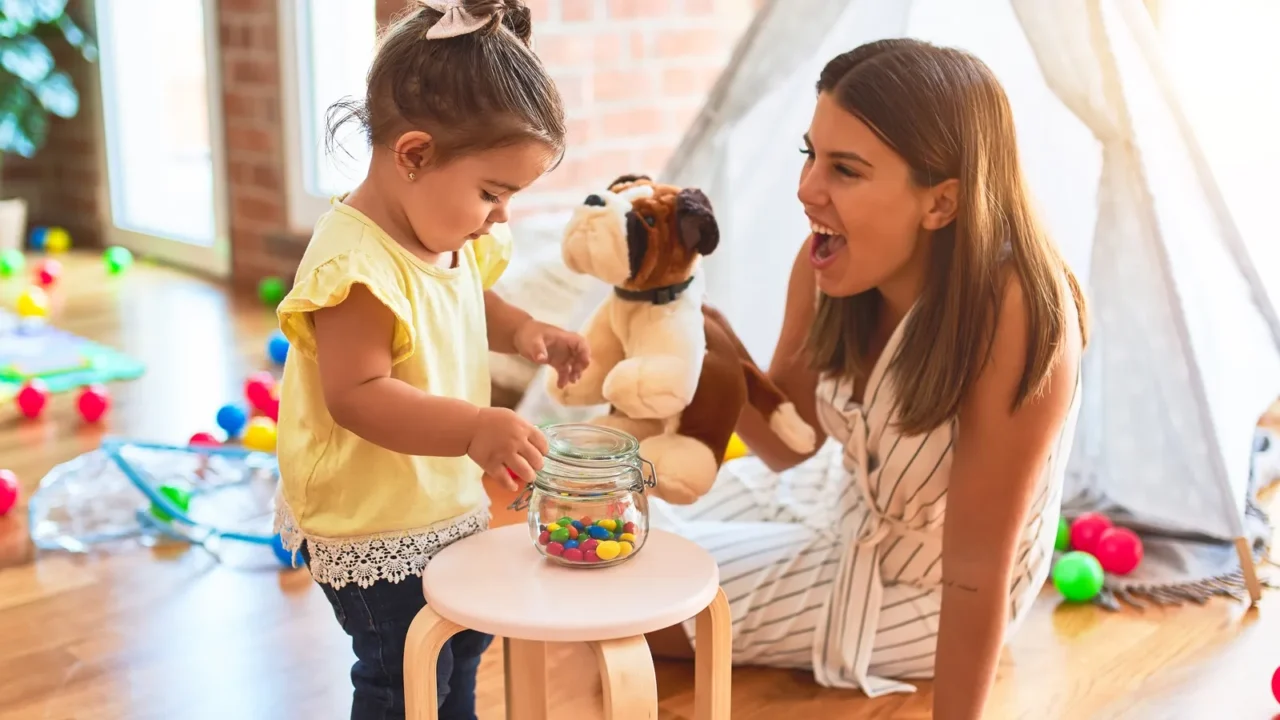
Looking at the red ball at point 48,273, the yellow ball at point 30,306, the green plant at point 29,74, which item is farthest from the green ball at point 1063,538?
the green plant at point 29,74

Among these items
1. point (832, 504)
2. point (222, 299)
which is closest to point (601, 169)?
point (222, 299)

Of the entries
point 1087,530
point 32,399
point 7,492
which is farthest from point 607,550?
point 32,399

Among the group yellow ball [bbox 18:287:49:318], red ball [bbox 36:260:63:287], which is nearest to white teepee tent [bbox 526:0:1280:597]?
yellow ball [bbox 18:287:49:318]

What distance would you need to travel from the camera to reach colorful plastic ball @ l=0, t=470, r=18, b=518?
76.5 inches

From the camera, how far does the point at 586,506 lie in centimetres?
103

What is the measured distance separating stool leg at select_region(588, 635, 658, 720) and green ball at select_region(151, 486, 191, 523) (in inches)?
48.0

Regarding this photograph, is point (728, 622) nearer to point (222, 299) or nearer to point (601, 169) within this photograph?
point (601, 169)

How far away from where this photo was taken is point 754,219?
2.00 meters

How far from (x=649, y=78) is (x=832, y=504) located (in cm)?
161

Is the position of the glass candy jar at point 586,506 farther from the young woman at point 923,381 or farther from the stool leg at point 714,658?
the young woman at point 923,381

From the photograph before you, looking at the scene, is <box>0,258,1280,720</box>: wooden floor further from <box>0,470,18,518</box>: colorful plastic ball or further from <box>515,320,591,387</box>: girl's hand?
<box>515,320,591,387</box>: girl's hand

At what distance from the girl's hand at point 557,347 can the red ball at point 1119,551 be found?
36.2 inches

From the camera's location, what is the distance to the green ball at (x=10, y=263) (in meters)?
3.68

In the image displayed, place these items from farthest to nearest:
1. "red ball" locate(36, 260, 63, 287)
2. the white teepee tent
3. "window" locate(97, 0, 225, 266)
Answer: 1. "window" locate(97, 0, 225, 266)
2. "red ball" locate(36, 260, 63, 287)
3. the white teepee tent
